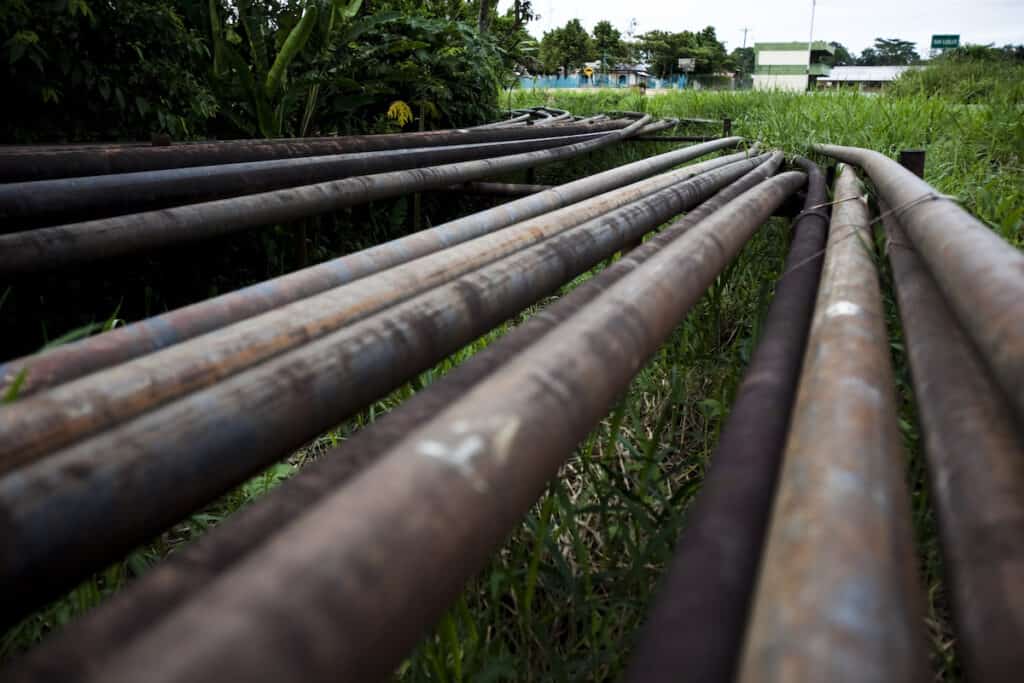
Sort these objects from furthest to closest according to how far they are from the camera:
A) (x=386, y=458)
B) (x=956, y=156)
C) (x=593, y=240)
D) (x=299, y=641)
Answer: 1. (x=956, y=156)
2. (x=593, y=240)
3. (x=386, y=458)
4. (x=299, y=641)

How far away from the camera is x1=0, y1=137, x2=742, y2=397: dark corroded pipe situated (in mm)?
835

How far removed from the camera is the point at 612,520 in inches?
65.4

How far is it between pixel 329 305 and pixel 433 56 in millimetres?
4692

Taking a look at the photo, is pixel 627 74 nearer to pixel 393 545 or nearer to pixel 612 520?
pixel 612 520

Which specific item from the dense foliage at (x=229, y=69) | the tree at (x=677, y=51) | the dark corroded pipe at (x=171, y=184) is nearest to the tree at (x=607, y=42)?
the tree at (x=677, y=51)

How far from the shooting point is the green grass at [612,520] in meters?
1.23

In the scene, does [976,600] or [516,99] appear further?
[516,99]

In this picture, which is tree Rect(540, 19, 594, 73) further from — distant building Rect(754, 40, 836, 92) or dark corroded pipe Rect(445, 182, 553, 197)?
dark corroded pipe Rect(445, 182, 553, 197)

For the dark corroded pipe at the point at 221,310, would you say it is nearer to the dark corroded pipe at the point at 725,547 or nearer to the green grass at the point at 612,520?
the green grass at the point at 612,520

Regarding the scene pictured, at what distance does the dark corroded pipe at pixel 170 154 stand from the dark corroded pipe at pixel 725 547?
1738 millimetres

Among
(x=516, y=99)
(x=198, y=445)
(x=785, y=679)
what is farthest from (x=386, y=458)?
(x=516, y=99)

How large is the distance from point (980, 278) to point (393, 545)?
2.73ft

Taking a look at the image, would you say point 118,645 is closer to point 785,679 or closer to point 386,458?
point 386,458

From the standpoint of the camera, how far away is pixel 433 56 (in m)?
5.26
